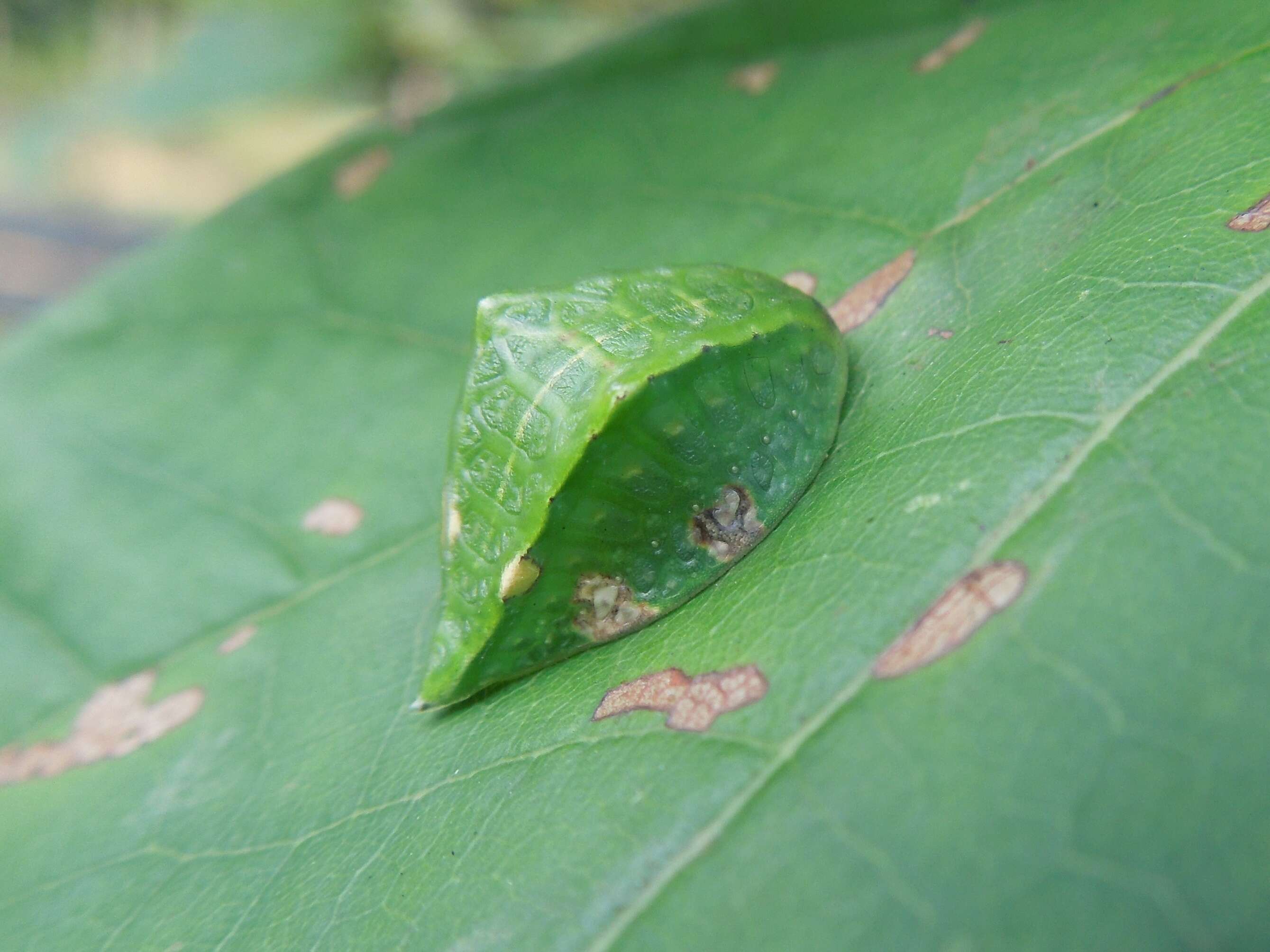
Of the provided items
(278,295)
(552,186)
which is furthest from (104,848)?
(552,186)

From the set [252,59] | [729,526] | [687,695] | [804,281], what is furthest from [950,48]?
[252,59]

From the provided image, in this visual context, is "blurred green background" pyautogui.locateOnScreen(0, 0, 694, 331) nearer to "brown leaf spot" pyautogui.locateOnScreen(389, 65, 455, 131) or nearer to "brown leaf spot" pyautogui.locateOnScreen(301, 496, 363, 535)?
"brown leaf spot" pyautogui.locateOnScreen(389, 65, 455, 131)

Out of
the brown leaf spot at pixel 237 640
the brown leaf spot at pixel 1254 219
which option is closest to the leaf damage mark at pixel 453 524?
the brown leaf spot at pixel 237 640

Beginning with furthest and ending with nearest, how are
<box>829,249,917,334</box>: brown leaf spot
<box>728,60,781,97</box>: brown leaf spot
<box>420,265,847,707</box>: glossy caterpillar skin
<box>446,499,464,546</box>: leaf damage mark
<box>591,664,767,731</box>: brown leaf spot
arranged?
<box>728,60,781,97</box>: brown leaf spot, <box>829,249,917,334</box>: brown leaf spot, <box>446,499,464,546</box>: leaf damage mark, <box>420,265,847,707</box>: glossy caterpillar skin, <box>591,664,767,731</box>: brown leaf spot

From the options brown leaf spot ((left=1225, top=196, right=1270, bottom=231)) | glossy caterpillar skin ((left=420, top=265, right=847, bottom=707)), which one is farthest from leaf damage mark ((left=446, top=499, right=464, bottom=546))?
brown leaf spot ((left=1225, top=196, right=1270, bottom=231))

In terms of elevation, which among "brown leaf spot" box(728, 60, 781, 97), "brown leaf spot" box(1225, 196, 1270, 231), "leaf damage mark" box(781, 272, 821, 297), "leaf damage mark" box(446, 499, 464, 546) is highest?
"brown leaf spot" box(728, 60, 781, 97)

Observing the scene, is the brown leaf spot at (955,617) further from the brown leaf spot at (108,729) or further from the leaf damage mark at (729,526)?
the brown leaf spot at (108,729)

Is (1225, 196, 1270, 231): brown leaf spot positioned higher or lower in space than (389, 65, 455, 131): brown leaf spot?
lower
